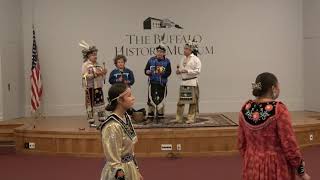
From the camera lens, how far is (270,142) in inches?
121

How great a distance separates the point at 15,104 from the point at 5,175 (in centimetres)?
388

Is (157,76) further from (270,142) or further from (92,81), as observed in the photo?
(270,142)

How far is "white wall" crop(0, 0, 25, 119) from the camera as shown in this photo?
30.2 ft

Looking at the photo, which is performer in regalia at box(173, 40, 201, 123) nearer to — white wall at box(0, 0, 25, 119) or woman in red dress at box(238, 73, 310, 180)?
white wall at box(0, 0, 25, 119)

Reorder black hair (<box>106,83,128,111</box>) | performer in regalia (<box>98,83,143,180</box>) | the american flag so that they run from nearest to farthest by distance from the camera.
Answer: performer in regalia (<box>98,83,143,180</box>), black hair (<box>106,83,128,111</box>), the american flag

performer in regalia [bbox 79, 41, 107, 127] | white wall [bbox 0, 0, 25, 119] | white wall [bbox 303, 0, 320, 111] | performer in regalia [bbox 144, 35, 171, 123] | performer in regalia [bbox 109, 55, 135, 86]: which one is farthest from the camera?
white wall [bbox 303, 0, 320, 111]

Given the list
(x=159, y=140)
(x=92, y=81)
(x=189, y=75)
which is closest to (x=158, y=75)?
(x=189, y=75)

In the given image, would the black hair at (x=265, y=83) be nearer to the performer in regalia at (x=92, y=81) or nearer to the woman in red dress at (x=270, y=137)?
the woman in red dress at (x=270, y=137)

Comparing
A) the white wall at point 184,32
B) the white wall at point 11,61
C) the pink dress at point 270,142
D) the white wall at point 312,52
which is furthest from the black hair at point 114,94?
the white wall at point 312,52

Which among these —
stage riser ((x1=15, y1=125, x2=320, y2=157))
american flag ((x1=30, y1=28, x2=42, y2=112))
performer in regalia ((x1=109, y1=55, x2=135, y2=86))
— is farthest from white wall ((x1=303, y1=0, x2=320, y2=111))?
american flag ((x1=30, y1=28, x2=42, y2=112))

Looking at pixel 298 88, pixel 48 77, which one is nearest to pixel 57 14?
pixel 48 77

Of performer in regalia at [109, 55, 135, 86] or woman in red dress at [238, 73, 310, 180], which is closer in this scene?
woman in red dress at [238, 73, 310, 180]

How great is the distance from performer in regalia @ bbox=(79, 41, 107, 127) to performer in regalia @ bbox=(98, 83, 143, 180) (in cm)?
438

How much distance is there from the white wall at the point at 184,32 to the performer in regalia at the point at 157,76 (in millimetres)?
1922
